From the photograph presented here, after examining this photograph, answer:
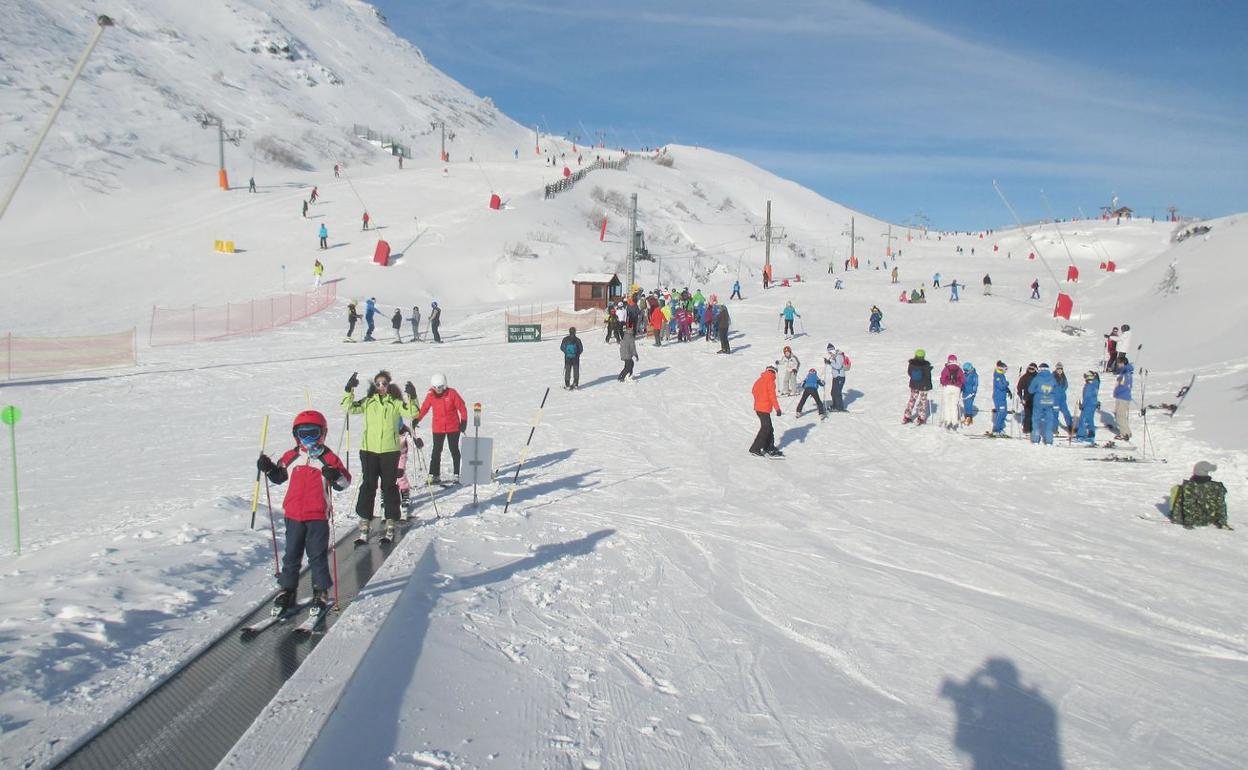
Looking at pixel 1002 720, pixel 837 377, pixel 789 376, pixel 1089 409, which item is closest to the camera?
pixel 1002 720

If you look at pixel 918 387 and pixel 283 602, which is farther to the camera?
pixel 918 387

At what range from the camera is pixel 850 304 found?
37.8m

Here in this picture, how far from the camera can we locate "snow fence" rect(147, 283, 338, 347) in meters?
26.8

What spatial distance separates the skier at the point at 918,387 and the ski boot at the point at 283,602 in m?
13.7

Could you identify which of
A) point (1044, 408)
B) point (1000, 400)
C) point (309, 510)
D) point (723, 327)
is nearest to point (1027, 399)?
point (1000, 400)

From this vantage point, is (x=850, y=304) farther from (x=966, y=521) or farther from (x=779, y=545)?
(x=779, y=545)

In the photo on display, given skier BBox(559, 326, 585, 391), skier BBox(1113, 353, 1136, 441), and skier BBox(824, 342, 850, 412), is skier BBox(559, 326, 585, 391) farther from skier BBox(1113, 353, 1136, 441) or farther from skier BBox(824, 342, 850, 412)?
skier BBox(1113, 353, 1136, 441)

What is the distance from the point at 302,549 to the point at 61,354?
19.8 metres

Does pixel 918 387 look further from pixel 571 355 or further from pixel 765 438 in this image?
pixel 571 355

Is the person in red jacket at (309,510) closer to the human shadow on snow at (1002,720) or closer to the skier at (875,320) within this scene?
the human shadow on snow at (1002,720)

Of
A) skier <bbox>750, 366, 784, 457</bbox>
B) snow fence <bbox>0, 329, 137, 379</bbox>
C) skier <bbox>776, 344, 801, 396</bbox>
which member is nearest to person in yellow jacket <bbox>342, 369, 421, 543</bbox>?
skier <bbox>750, 366, 784, 457</bbox>

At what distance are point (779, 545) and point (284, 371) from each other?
55.4ft

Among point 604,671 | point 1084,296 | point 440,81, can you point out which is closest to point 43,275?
point 604,671

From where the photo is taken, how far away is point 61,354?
20.7 meters
